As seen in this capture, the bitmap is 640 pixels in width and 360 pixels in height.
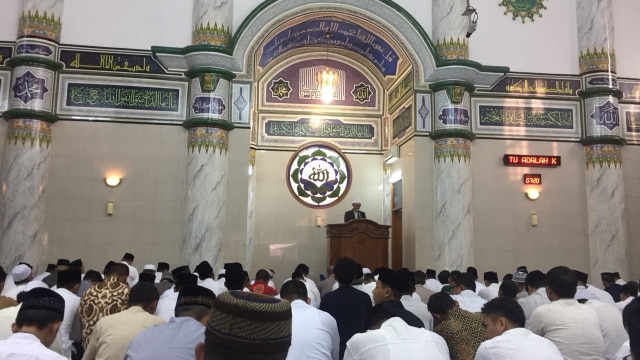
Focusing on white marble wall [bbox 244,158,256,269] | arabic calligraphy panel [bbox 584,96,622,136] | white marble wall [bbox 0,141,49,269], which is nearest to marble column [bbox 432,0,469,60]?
arabic calligraphy panel [bbox 584,96,622,136]

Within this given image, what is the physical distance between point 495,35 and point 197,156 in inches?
231

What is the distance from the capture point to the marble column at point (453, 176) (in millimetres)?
9836

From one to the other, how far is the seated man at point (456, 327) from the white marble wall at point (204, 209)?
20.2 feet

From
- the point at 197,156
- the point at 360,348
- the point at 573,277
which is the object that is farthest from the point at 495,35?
the point at 360,348

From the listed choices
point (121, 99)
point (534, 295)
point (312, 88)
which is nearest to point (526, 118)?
point (312, 88)

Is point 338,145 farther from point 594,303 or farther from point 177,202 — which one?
point 594,303

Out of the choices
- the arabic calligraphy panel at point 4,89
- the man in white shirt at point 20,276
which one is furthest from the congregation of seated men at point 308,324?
the arabic calligraphy panel at point 4,89

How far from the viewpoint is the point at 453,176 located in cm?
998

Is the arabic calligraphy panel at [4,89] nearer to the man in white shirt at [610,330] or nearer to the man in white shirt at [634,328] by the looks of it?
the man in white shirt at [610,330]

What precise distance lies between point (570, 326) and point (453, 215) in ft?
21.7

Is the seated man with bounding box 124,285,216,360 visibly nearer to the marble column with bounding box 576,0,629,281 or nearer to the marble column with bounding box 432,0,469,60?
the marble column with bounding box 432,0,469,60

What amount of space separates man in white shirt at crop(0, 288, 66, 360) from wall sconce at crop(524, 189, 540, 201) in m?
9.19

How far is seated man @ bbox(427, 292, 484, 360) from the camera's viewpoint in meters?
3.29

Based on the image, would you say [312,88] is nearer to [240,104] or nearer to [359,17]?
[359,17]
